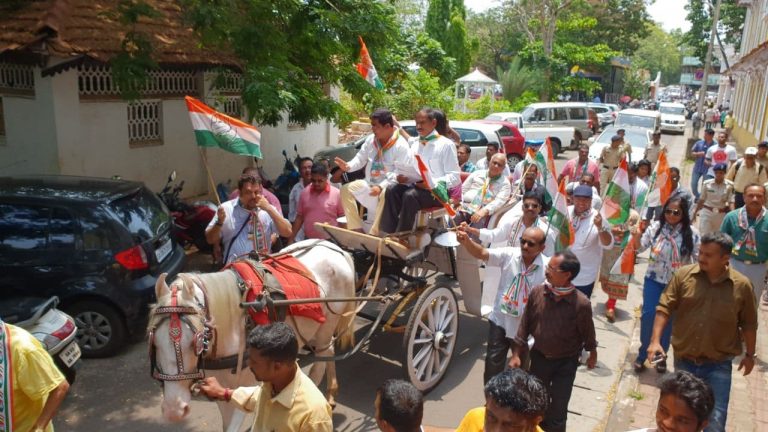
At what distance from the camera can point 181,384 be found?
3543mm

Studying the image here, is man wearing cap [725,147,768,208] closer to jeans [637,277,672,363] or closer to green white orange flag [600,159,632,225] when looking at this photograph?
green white orange flag [600,159,632,225]

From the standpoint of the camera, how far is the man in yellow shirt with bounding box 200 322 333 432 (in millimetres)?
2666

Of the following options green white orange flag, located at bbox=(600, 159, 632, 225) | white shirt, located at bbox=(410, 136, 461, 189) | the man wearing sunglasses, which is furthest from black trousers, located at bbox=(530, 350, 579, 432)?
green white orange flag, located at bbox=(600, 159, 632, 225)

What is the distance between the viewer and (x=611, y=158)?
12281 mm

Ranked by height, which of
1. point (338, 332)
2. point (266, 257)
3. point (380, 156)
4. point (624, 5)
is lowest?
point (338, 332)

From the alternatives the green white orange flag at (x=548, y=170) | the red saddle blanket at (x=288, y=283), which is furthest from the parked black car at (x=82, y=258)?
the green white orange flag at (x=548, y=170)

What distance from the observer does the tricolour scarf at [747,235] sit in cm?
612

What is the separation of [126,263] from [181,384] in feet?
8.89

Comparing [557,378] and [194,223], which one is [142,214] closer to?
[194,223]

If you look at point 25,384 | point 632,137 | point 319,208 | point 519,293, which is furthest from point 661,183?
point 632,137

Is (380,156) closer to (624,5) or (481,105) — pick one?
(481,105)

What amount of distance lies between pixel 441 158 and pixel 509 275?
160 cm

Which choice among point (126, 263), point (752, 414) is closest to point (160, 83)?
point (126, 263)

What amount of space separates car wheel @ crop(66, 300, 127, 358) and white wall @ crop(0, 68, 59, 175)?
414cm
